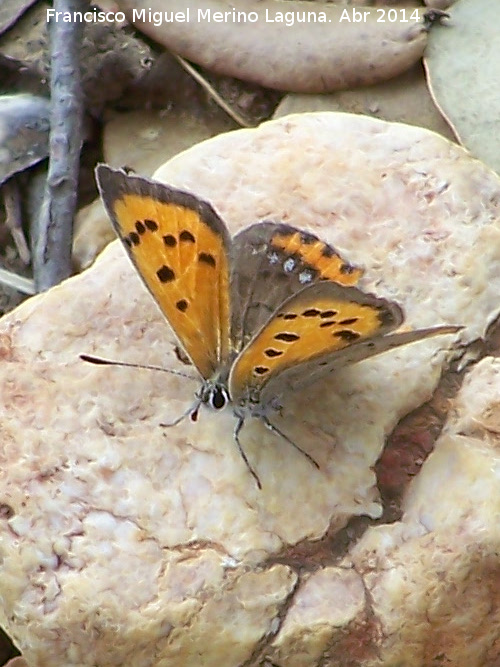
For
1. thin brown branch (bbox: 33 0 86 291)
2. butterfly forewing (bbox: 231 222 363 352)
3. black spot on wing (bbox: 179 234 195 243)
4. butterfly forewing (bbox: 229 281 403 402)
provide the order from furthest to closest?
thin brown branch (bbox: 33 0 86 291) → butterfly forewing (bbox: 231 222 363 352) → black spot on wing (bbox: 179 234 195 243) → butterfly forewing (bbox: 229 281 403 402)

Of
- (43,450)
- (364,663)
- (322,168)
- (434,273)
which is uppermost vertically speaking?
(322,168)

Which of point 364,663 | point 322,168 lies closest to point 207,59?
point 322,168

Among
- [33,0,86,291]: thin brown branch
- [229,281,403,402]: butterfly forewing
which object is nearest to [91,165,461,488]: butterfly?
[229,281,403,402]: butterfly forewing

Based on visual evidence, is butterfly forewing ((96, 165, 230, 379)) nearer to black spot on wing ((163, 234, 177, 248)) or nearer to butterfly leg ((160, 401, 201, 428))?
black spot on wing ((163, 234, 177, 248))

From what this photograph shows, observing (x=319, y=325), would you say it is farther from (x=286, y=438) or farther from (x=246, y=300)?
(x=286, y=438)

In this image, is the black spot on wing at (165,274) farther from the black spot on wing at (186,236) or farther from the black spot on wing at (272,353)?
the black spot on wing at (272,353)

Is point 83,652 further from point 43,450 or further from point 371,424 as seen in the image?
point 371,424

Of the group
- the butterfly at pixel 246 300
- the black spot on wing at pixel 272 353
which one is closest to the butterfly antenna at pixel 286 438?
the butterfly at pixel 246 300
